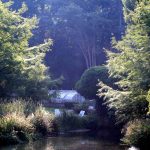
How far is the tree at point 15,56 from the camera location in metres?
24.1

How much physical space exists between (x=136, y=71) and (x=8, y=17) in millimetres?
8771

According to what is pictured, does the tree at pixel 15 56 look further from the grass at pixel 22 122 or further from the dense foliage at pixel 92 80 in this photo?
the dense foliage at pixel 92 80

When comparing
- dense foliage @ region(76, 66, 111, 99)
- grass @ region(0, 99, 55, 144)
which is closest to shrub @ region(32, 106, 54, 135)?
grass @ region(0, 99, 55, 144)

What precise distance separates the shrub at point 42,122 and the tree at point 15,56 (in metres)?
2.56

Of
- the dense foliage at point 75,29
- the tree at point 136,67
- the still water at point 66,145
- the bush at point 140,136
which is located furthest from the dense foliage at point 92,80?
the dense foliage at point 75,29

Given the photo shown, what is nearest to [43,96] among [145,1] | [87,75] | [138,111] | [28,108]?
[87,75]

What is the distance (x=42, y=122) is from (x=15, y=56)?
404cm

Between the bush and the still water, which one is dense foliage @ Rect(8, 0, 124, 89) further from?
the bush

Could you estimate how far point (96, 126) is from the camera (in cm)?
3178

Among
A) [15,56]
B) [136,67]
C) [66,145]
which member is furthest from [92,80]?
[66,145]

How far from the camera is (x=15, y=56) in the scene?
24359mm

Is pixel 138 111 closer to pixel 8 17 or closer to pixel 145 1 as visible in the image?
pixel 145 1

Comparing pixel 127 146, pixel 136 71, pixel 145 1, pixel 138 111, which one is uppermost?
pixel 145 1

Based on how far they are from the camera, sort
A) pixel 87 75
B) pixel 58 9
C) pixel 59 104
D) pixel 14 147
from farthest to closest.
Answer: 1. pixel 58 9
2. pixel 59 104
3. pixel 87 75
4. pixel 14 147
